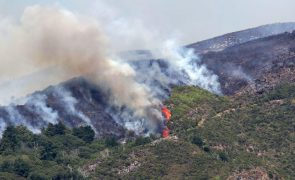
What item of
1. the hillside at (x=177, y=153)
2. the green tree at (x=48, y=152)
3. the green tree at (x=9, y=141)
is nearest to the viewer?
the hillside at (x=177, y=153)

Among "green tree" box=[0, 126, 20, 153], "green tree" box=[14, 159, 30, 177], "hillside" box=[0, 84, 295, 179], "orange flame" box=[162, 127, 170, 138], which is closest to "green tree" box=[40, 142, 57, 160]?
"hillside" box=[0, 84, 295, 179]

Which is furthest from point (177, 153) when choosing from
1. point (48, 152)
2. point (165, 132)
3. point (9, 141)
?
point (9, 141)

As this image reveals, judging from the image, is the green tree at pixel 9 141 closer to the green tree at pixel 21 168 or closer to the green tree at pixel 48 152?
the green tree at pixel 48 152

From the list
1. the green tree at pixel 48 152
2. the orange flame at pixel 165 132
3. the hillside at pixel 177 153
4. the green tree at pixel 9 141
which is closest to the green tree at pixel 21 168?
the hillside at pixel 177 153

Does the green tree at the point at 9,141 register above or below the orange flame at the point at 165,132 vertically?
above

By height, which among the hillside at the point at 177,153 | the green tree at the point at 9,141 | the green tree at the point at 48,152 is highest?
the green tree at the point at 9,141

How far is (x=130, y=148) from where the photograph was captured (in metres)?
186

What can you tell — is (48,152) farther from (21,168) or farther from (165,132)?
(165,132)

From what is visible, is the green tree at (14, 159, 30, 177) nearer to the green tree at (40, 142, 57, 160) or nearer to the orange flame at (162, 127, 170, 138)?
the green tree at (40, 142, 57, 160)

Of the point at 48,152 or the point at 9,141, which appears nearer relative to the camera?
the point at 48,152

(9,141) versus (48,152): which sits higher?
(9,141)

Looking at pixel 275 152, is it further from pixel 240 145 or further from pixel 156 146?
pixel 156 146

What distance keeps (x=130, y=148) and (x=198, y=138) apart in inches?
536

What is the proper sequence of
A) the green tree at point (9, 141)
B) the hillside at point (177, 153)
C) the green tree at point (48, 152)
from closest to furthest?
1. the hillside at point (177, 153)
2. the green tree at point (48, 152)
3. the green tree at point (9, 141)
